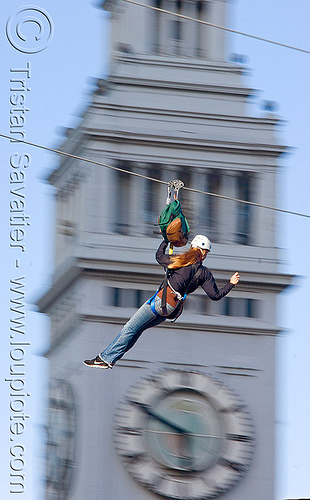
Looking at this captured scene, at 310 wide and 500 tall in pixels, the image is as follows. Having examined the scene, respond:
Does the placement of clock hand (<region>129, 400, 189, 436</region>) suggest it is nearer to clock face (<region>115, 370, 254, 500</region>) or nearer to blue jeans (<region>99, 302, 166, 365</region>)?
clock face (<region>115, 370, 254, 500</region>)

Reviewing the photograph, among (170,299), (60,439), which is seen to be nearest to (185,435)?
(60,439)

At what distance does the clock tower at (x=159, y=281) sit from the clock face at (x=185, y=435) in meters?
0.04

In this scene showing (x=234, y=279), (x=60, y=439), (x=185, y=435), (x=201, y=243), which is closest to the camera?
(x=234, y=279)

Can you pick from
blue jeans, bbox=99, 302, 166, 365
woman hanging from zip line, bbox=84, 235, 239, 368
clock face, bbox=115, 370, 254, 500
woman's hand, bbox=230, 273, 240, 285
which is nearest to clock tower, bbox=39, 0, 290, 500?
clock face, bbox=115, 370, 254, 500

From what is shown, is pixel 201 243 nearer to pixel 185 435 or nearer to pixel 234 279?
pixel 234 279

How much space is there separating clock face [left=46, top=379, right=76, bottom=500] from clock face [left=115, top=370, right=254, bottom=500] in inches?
54.8

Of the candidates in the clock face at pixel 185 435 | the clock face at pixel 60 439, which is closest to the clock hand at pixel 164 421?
the clock face at pixel 185 435

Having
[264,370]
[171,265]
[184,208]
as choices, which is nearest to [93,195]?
[184,208]

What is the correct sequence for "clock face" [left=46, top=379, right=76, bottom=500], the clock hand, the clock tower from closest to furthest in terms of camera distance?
1. the clock tower
2. "clock face" [left=46, top=379, right=76, bottom=500]
3. the clock hand

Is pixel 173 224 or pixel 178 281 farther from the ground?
pixel 173 224

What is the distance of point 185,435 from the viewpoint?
A: 172 feet

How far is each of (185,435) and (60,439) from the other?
3.49m

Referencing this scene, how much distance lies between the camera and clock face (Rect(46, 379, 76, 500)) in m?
52.1

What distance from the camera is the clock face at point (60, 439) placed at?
52.1 meters
